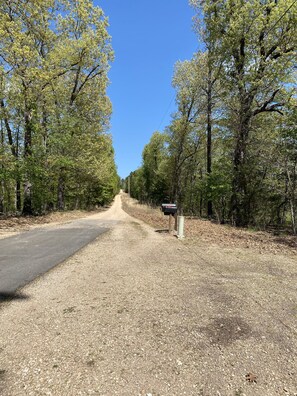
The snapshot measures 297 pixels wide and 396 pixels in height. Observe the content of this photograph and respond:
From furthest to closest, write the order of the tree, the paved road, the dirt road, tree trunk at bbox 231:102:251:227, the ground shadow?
tree trunk at bbox 231:102:251:227 → the tree → the paved road → the ground shadow → the dirt road

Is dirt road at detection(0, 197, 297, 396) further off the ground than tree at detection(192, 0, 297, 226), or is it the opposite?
tree at detection(192, 0, 297, 226)

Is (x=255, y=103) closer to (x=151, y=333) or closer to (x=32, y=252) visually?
(x=32, y=252)

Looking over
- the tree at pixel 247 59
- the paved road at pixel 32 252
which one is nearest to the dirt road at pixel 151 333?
the paved road at pixel 32 252

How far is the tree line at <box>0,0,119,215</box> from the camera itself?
514 inches

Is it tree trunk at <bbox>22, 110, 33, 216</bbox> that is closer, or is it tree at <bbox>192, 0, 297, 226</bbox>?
tree at <bbox>192, 0, 297, 226</bbox>

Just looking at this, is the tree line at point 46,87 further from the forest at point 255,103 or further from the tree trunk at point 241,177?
the tree trunk at point 241,177

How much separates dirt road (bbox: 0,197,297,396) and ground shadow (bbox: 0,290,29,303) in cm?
8

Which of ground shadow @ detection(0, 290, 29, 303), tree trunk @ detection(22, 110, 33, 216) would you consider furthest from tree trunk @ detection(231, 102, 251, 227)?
ground shadow @ detection(0, 290, 29, 303)

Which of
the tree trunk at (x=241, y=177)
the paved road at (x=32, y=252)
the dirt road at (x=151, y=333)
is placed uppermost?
the tree trunk at (x=241, y=177)

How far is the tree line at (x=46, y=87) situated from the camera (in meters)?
13.0

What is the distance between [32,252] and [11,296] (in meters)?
2.99

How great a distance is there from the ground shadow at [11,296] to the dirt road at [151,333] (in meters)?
0.08

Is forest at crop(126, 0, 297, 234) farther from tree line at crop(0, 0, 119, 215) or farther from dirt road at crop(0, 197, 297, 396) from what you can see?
dirt road at crop(0, 197, 297, 396)

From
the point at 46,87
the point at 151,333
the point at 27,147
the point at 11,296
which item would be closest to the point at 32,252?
the point at 11,296
